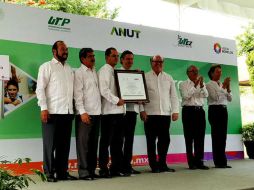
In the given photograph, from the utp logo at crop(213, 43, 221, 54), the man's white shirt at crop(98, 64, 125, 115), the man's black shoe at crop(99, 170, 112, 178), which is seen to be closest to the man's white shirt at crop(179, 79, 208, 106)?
the man's white shirt at crop(98, 64, 125, 115)

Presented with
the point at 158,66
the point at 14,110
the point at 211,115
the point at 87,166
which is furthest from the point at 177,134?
the point at 14,110

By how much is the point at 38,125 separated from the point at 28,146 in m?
0.32

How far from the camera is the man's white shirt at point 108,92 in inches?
185

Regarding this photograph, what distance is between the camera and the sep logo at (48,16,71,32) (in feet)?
17.6

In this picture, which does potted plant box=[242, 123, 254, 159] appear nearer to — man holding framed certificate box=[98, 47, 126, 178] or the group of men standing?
the group of men standing

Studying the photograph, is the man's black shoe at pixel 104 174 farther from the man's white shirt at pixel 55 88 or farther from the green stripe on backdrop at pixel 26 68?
the green stripe on backdrop at pixel 26 68

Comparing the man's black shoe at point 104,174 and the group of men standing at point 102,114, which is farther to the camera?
the man's black shoe at point 104,174

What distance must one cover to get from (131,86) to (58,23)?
1.47 metres

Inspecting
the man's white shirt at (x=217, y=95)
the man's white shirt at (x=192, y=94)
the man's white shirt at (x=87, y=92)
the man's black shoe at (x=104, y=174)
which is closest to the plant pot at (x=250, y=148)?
the man's white shirt at (x=217, y=95)

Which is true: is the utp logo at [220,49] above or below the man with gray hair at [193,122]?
above

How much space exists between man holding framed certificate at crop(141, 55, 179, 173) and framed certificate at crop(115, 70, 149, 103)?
20 cm

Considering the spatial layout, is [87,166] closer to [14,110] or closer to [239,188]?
[14,110]

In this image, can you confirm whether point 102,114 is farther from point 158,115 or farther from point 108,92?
point 158,115

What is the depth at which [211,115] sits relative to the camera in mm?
5922
